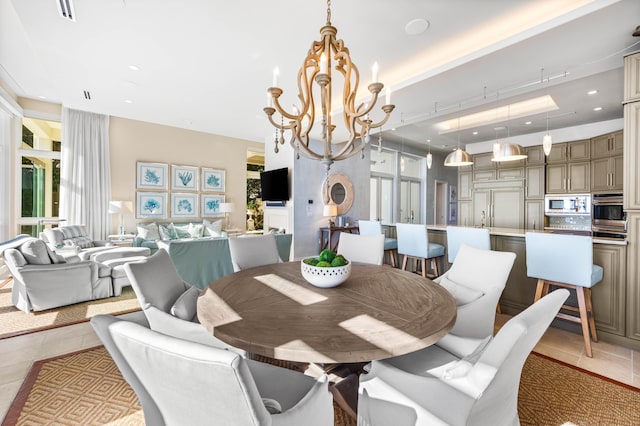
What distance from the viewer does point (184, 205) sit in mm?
6477

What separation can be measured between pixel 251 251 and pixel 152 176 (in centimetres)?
470

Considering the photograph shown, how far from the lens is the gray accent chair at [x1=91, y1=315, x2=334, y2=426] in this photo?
640 millimetres

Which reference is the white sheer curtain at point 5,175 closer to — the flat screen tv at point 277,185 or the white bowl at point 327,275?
the flat screen tv at point 277,185

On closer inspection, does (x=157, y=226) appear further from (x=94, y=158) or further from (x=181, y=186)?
(x=94, y=158)

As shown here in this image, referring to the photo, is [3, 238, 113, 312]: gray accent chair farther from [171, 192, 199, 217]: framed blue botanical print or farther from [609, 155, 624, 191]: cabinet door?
[609, 155, 624, 191]: cabinet door

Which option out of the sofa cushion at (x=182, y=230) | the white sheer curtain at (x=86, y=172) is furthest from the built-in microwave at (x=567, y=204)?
the white sheer curtain at (x=86, y=172)

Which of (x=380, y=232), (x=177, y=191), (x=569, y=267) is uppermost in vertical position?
(x=177, y=191)

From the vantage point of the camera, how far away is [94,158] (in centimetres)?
547

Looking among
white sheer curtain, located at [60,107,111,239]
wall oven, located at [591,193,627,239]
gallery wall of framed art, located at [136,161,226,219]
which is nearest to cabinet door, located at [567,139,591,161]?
wall oven, located at [591,193,627,239]

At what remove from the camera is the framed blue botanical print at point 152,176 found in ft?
19.7

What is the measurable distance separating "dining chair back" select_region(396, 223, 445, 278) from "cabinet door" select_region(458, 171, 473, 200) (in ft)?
11.8

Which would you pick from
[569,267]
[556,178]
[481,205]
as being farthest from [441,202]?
[569,267]

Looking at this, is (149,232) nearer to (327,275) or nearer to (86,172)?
(86,172)

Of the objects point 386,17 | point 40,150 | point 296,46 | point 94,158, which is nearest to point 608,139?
point 386,17
